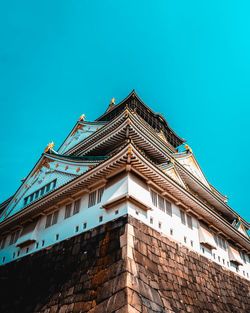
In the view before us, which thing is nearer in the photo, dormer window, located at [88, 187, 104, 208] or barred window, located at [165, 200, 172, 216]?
dormer window, located at [88, 187, 104, 208]

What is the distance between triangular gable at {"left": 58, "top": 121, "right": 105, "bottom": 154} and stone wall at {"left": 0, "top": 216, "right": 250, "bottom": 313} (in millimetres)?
11759

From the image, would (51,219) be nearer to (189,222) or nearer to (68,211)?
(68,211)

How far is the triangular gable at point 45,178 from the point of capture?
53.5 feet

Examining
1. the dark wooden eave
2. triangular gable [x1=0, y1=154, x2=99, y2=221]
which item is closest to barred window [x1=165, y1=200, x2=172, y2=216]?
triangular gable [x1=0, y1=154, x2=99, y2=221]

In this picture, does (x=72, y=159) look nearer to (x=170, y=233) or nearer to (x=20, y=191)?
(x=20, y=191)

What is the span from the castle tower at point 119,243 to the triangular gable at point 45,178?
0.30 feet

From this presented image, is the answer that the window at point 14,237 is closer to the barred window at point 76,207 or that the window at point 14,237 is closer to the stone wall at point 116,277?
the stone wall at point 116,277

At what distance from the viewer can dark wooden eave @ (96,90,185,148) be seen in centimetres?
2638

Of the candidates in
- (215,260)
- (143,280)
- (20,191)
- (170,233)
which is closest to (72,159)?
(20,191)

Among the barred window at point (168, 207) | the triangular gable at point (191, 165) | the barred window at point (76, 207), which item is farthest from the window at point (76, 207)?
the triangular gable at point (191, 165)

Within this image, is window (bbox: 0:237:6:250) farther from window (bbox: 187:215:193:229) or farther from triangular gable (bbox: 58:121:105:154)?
window (bbox: 187:215:193:229)

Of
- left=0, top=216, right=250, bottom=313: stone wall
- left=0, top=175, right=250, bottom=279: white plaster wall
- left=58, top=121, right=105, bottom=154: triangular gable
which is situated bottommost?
left=0, top=216, right=250, bottom=313: stone wall

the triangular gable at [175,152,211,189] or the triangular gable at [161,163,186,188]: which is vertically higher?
the triangular gable at [175,152,211,189]

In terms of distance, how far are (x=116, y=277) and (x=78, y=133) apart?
17095 millimetres
